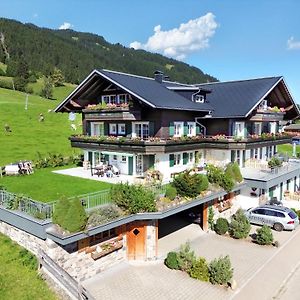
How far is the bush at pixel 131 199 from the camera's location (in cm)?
1845

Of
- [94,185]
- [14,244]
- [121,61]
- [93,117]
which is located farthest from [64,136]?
[121,61]

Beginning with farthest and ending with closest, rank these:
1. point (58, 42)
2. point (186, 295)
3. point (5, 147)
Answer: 1. point (58, 42)
2. point (5, 147)
3. point (186, 295)

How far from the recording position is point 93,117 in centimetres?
3089

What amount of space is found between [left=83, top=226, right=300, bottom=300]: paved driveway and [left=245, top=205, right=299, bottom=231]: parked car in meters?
3.28

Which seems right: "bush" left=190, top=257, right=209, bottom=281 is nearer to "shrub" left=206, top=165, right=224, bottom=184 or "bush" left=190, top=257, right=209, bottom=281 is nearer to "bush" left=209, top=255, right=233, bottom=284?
"bush" left=209, top=255, right=233, bottom=284

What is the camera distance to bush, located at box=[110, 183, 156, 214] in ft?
60.5

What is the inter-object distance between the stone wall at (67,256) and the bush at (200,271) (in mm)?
4077

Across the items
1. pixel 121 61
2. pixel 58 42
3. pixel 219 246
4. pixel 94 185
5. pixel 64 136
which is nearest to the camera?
pixel 219 246

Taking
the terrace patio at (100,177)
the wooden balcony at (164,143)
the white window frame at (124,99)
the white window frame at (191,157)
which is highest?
the white window frame at (124,99)

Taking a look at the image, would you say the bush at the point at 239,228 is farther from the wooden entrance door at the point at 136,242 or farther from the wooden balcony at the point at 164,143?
the wooden entrance door at the point at 136,242

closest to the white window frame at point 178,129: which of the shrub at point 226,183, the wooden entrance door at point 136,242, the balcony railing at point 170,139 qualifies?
the balcony railing at point 170,139

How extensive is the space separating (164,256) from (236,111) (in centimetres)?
1581

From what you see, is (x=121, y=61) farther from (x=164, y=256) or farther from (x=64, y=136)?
(x=164, y=256)

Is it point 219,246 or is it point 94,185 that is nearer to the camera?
point 219,246
